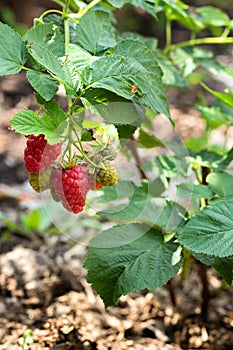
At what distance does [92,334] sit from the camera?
1.52 meters

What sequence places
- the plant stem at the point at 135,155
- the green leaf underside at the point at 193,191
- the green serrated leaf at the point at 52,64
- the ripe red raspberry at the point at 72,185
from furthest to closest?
1. the plant stem at the point at 135,155
2. the green leaf underside at the point at 193,191
3. the ripe red raspberry at the point at 72,185
4. the green serrated leaf at the point at 52,64

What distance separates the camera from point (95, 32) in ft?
3.59

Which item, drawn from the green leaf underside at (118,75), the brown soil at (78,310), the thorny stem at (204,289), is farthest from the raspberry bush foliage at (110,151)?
the brown soil at (78,310)

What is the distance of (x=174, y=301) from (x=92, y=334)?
12.0 inches

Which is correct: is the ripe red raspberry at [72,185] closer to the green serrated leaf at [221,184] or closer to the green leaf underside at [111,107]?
the green leaf underside at [111,107]

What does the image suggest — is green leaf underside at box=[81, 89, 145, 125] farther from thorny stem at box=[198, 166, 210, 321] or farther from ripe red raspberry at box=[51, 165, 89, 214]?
thorny stem at box=[198, 166, 210, 321]

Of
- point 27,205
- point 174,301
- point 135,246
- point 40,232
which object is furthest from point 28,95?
point 135,246

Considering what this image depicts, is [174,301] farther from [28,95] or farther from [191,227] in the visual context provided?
[28,95]

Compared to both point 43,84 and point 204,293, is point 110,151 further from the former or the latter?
point 204,293

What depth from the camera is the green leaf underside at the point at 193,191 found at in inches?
49.9

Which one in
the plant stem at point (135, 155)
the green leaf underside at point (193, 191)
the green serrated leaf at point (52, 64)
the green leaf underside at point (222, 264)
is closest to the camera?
the green serrated leaf at point (52, 64)

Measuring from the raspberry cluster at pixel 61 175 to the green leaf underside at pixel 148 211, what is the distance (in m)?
0.24

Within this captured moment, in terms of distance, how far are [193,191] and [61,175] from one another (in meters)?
0.40

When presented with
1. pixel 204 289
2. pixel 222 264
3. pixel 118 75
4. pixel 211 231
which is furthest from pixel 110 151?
pixel 204 289
